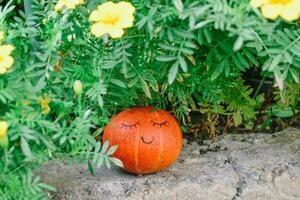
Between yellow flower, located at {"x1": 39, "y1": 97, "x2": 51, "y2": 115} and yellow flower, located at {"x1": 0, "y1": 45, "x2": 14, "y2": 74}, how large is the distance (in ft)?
0.40

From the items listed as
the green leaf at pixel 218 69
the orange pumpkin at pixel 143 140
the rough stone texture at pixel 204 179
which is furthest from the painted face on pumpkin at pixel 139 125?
the green leaf at pixel 218 69

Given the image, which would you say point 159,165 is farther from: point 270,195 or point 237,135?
point 237,135

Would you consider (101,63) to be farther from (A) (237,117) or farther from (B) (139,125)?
(A) (237,117)

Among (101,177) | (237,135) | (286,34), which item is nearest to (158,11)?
(286,34)

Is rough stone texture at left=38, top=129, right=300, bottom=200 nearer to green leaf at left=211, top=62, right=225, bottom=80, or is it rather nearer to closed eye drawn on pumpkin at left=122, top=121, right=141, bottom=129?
closed eye drawn on pumpkin at left=122, top=121, right=141, bottom=129

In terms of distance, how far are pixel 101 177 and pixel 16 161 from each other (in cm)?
46

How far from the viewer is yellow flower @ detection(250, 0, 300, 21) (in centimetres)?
148

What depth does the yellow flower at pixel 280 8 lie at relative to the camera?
148 cm

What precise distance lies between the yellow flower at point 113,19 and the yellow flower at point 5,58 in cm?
22

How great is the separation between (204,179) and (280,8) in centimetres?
75

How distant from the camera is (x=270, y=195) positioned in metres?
2.06

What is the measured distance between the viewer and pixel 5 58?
162 cm

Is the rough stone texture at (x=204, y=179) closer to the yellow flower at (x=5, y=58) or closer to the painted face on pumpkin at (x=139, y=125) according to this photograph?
the painted face on pumpkin at (x=139, y=125)

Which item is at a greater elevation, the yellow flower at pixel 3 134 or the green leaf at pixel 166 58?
the green leaf at pixel 166 58
